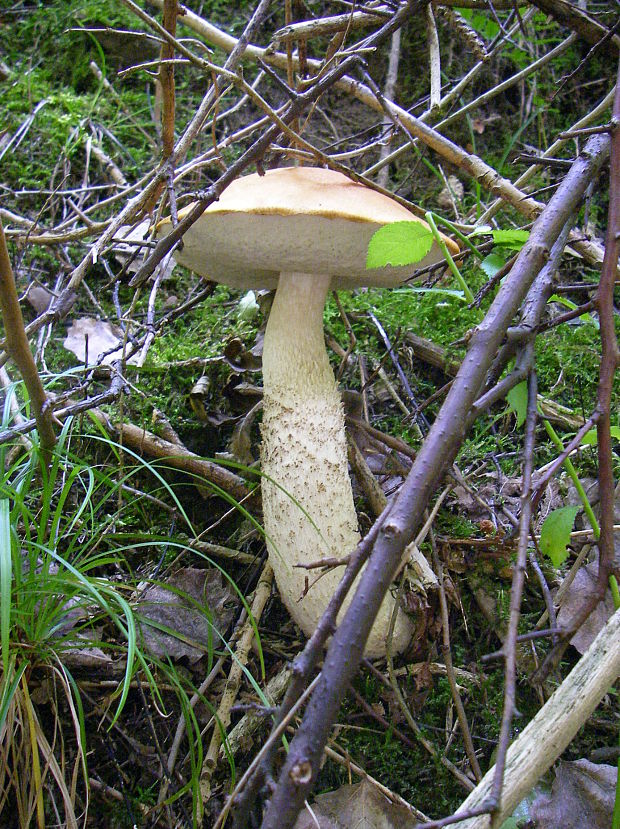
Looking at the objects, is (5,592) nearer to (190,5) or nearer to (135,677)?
(135,677)

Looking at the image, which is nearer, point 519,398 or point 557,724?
point 557,724

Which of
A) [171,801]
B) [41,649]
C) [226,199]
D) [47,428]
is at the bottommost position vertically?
[171,801]

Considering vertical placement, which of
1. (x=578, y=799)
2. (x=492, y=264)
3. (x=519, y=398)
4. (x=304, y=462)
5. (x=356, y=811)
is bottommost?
(x=356, y=811)

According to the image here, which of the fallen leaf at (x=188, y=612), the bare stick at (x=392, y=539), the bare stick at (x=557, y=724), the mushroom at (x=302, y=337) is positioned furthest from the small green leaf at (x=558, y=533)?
the fallen leaf at (x=188, y=612)

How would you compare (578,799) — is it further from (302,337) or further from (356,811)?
(302,337)

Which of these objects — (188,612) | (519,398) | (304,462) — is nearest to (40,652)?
(188,612)

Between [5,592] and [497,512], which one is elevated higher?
[5,592]

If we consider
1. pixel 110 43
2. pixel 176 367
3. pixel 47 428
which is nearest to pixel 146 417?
pixel 176 367
